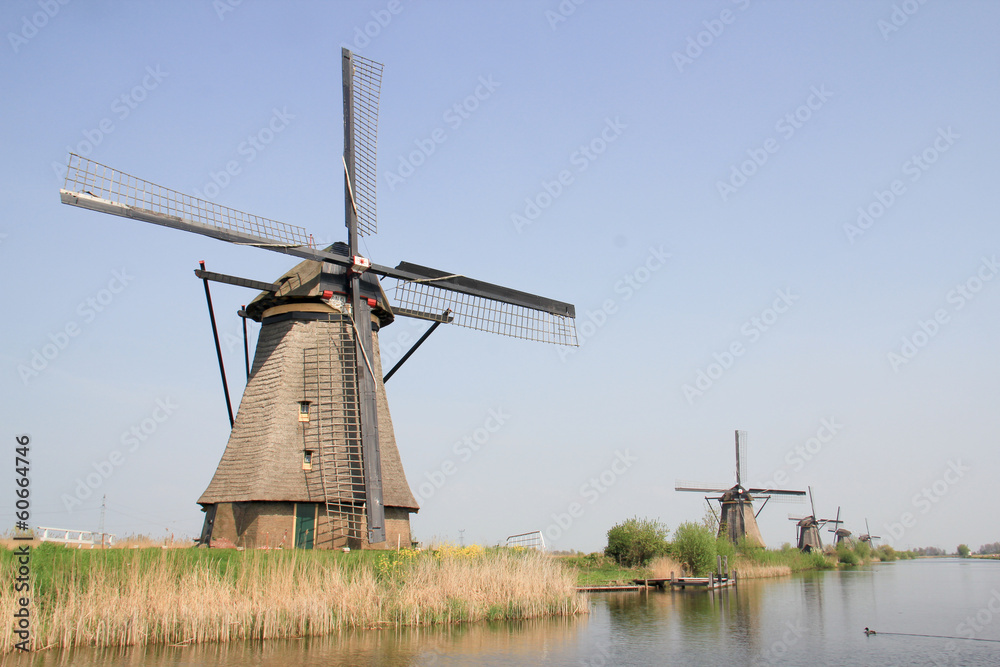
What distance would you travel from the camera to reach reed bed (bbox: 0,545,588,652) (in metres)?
10.4

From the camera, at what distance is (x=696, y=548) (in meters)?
29.0

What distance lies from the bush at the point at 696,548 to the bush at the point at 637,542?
67cm

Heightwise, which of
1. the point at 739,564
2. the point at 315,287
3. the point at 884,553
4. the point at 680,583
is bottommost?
the point at 884,553

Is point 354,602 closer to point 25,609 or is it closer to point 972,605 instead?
point 25,609

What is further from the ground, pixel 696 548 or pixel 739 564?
pixel 696 548

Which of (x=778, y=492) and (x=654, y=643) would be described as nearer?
A: (x=654, y=643)

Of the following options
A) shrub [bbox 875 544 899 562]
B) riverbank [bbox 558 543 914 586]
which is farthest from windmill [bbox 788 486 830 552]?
shrub [bbox 875 544 899 562]

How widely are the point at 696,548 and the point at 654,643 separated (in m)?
16.9

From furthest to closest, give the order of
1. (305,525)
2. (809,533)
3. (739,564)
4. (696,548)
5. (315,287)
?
(809,533), (739,564), (696,548), (315,287), (305,525)

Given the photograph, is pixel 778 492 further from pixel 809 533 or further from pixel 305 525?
pixel 305 525

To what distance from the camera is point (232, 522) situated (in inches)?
597

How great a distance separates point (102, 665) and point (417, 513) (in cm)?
871

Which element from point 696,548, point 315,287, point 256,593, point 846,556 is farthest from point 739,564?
point 846,556

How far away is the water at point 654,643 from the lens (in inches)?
408
